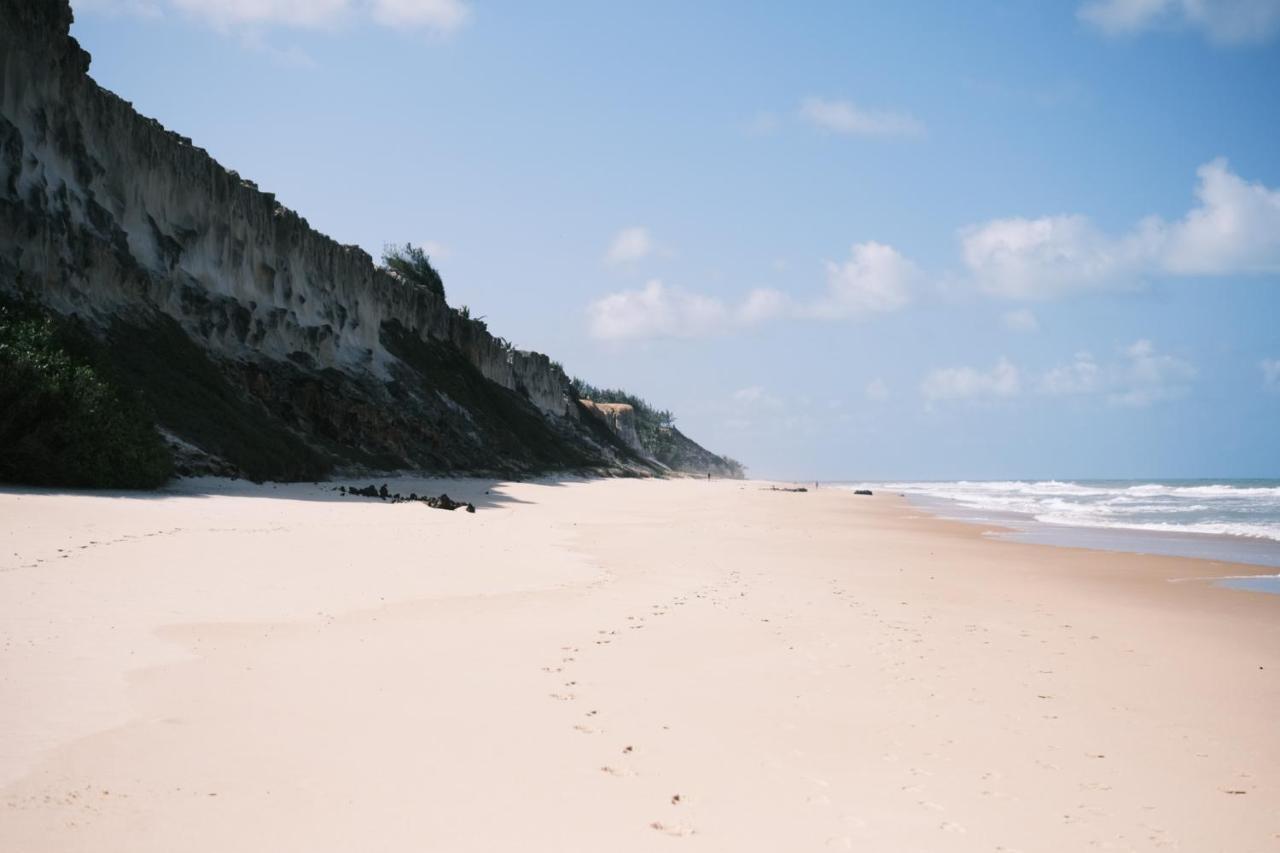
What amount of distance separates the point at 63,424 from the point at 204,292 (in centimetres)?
1549

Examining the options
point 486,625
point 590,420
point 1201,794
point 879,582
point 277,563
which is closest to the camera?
point 1201,794

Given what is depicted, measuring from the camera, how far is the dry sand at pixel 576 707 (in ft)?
12.5

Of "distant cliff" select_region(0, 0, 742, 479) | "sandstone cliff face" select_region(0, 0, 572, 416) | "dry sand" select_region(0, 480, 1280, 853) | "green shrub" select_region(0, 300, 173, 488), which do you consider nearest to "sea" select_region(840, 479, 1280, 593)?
"dry sand" select_region(0, 480, 1280, 853)

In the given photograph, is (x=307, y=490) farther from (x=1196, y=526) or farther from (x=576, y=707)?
(x=1196, y=526)

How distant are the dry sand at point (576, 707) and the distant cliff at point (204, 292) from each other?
1107 centimetres

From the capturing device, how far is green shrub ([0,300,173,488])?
1365 centimetres

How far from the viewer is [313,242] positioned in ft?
117

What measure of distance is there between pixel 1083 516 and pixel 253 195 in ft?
105

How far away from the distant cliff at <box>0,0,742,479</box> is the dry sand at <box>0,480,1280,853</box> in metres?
11.1

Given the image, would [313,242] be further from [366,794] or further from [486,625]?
[366,794]

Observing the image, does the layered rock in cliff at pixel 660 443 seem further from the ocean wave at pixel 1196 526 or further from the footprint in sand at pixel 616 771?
the footprint in sand at pixel 616 771

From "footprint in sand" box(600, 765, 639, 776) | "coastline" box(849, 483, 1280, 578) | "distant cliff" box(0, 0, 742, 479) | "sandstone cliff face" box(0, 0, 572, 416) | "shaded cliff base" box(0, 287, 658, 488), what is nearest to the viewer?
"footprint in sand" box(600, 765, 639, 776)

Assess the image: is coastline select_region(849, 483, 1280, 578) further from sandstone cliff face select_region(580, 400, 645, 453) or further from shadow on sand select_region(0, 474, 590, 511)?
sandstone cliff face select_region(580, 400, 645, 453)

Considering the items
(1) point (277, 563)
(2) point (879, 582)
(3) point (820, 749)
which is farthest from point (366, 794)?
(2) point (879, 582)
